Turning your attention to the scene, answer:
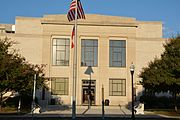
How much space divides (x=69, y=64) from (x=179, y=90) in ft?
68.5

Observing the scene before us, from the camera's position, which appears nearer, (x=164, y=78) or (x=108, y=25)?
(x=164, y=78)

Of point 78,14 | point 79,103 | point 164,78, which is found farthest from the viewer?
point 79,103

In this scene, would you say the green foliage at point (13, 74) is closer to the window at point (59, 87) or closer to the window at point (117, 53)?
the window at point (59, 87)

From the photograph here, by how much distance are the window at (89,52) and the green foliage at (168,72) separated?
54.9 feet

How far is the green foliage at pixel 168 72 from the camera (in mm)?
38500

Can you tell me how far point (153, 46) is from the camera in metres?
59.7

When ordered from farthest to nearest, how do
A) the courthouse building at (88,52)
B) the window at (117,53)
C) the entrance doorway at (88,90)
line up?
the window at (117,53) < the entrance doorway at (88,90) < the courthouse building at (88,52)

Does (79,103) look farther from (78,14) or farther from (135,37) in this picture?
(78,14)

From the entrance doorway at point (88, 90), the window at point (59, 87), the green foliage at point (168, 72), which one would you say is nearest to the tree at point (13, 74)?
the green foliage at point (168, 72)

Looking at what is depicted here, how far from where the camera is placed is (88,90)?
57312 millimetres

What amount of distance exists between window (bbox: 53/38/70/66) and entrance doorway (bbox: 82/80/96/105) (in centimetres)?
420

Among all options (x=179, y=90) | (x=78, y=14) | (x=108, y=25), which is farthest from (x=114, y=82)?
(x=78, y=14)

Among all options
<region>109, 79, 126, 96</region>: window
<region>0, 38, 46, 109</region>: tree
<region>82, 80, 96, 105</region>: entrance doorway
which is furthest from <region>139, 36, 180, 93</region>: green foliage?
<region>82, 80, 96, 105</region>: entrance doorway

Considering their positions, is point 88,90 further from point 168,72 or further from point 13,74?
point 13,74
